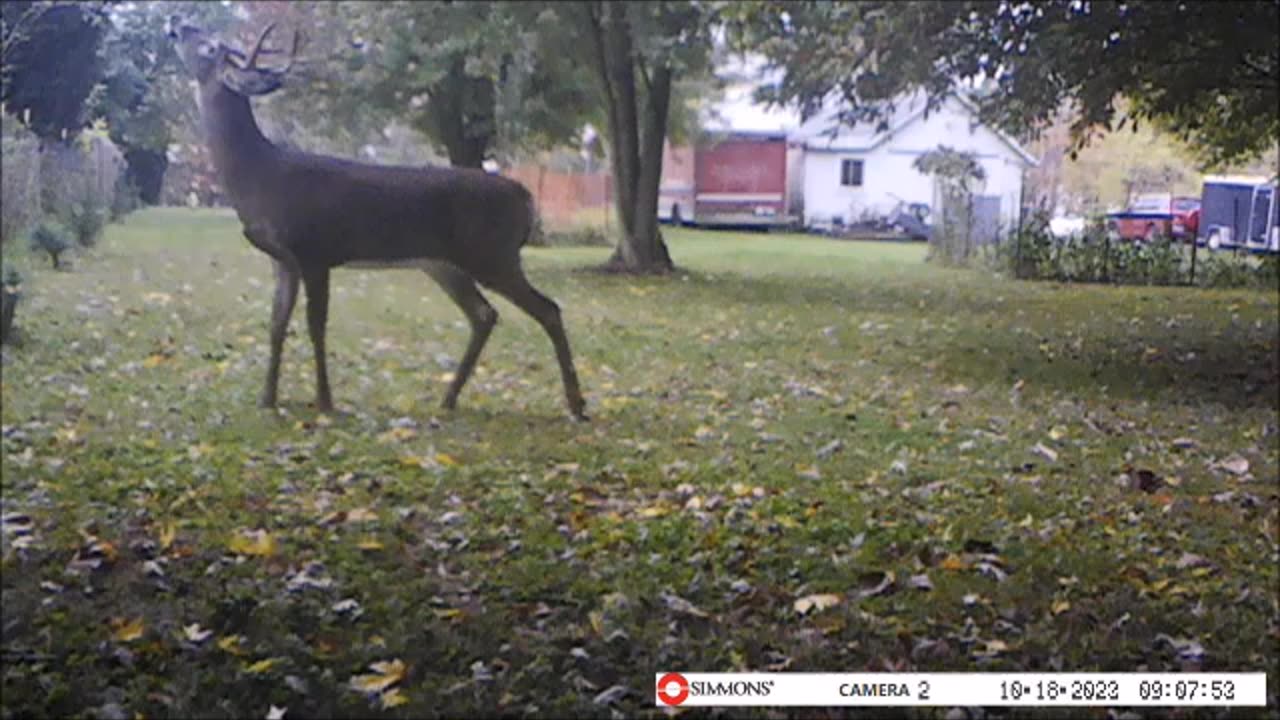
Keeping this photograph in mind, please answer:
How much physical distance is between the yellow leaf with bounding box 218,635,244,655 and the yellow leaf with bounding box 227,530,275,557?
0.44m

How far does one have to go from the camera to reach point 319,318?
12.7ft

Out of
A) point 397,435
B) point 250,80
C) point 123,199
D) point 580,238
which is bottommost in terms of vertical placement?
point 397,435

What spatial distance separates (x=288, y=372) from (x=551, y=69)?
1138mm

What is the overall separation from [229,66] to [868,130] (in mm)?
2332

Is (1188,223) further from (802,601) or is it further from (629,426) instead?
(802,601)

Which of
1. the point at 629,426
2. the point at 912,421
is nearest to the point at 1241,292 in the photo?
the point at 912,421

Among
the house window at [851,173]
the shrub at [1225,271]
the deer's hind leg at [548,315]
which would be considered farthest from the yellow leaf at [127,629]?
the shrub at [1225,271]

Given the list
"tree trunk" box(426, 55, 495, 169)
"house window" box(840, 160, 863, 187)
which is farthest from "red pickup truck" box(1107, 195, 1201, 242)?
"tree trunk" box(426, 55, 495, 169)

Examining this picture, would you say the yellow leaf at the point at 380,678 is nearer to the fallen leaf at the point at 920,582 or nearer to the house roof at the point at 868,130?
the fallen leaf at the point at 920,582

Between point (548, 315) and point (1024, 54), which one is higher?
point (1024, 54)

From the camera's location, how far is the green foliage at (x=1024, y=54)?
5.11 m

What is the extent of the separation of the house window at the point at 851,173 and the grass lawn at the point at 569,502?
0.20m

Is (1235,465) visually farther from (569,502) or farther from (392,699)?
(392,699)

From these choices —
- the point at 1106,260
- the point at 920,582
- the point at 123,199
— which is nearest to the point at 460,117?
the point at 123,199
